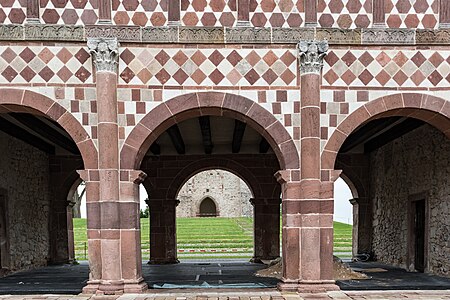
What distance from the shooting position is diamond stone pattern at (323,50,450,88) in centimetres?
591

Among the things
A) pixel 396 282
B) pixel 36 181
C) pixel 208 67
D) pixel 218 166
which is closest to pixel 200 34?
pixel 208 67

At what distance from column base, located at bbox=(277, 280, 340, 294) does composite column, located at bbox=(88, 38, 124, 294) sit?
2.13 metres

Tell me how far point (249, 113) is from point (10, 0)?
11.3ft

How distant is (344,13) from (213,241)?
11.1 meters

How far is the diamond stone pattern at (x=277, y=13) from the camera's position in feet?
19.4

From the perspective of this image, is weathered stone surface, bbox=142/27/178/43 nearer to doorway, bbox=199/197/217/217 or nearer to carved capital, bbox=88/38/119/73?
carved capital, bbox=88/38/119/73

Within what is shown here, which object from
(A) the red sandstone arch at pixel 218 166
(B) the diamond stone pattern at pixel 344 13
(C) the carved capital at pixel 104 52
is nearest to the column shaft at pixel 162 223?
(A) the red sandstone arch at pixel 218 166

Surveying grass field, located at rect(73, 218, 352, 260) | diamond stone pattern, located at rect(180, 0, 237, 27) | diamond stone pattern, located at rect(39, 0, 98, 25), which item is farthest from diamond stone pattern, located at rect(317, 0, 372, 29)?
grass field, located at rect(73, 218, 352, 260)

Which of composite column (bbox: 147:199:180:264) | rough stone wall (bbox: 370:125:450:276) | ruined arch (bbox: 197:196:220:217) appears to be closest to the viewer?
rough stone wall (bbox: 370:125:450:276)

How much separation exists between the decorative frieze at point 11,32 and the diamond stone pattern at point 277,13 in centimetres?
300

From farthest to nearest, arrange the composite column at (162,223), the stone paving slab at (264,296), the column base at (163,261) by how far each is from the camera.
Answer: the composite column at (162,223)
the column base at (163,261)
the stone paving slab at (264,296)

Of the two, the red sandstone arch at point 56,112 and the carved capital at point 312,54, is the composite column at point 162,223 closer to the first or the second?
the red sandstone arch at point 56,112

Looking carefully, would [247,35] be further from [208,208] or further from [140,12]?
[208,208]

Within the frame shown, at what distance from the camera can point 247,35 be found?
231 inches
